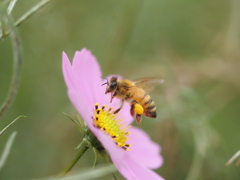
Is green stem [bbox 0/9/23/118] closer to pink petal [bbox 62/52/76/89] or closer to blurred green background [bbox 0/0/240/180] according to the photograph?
pink petal [bbox 62/52/76/89]

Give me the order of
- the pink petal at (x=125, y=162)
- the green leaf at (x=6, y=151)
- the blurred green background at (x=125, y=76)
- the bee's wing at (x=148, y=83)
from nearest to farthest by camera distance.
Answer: the green leaf at (x=6, y=151) → the pink petal at (x=125, y=162) → the bee's wing at (x=148, y=83) → the blurred green background at (x=125, y=76)

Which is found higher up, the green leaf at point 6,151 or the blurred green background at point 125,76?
the green leaf at point 6,151

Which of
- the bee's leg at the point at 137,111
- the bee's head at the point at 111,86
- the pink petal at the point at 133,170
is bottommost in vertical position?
the pink petal at the point at 133,170

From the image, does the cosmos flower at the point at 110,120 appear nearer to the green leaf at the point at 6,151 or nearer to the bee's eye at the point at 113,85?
the bee's eye at the point at 113,85

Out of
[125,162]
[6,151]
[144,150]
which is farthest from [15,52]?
[144,150]

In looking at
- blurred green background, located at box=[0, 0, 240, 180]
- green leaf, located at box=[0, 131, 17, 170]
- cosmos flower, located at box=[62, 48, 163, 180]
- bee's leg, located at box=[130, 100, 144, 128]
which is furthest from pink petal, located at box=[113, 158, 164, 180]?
blurred green background, located at box=[0, 0, 240, 180]

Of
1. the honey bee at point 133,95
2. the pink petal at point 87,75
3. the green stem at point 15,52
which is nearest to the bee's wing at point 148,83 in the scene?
the honey bee at point 133,95

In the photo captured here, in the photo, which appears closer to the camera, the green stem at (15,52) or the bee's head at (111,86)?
the green stem at (15,52)
